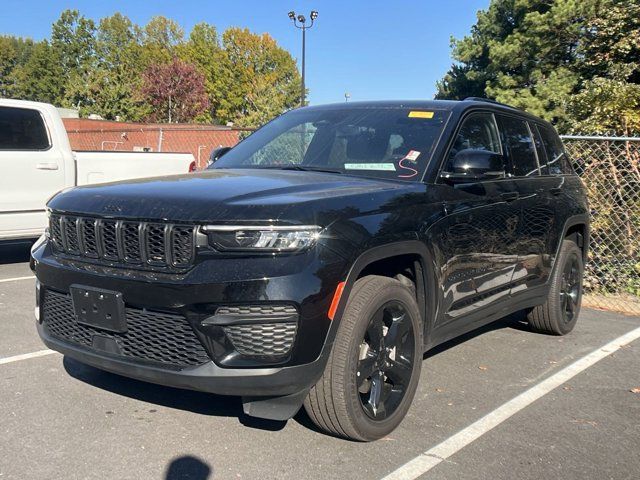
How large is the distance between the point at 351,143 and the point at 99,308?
199 cm

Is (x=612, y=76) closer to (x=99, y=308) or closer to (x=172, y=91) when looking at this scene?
(x=99, y=308)

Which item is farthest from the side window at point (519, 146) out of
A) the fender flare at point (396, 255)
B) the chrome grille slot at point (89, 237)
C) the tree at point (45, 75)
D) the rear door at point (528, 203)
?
the tree at point (45, 75)

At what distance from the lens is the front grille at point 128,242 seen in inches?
116

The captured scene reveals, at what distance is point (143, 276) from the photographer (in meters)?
2.98

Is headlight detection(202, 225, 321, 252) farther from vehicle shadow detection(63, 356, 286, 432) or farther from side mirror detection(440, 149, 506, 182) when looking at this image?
side mirror detection(440, 149, 506, 182)

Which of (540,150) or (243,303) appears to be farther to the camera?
(540,150)

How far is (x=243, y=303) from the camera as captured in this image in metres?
2.83

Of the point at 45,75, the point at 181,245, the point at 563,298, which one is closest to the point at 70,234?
the point at 181,245

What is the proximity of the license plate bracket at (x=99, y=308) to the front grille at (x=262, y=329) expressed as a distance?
524 millimetres

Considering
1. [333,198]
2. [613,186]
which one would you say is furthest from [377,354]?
[613,186]

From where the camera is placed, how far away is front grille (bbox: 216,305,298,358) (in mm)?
2830

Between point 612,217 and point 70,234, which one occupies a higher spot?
point 70,234

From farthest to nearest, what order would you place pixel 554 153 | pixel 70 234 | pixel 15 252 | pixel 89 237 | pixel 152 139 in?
pixel 152 139
pixel 15 252
pixel 554 153
pixel 70 234
pixel 89 237

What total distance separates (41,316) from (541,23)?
20458mm
